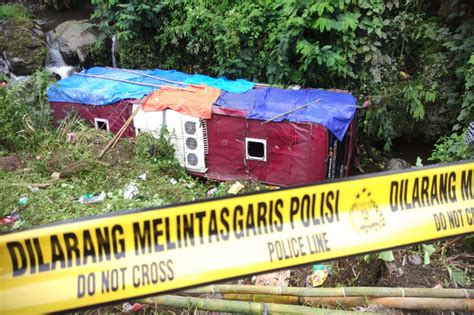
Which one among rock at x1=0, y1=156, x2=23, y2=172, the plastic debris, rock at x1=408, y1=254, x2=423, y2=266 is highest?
the plastic debris

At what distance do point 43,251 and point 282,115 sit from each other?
7021 mm

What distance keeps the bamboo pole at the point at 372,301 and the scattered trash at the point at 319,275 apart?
0.84 meters

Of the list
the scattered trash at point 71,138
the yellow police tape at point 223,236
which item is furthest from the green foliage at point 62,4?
the yellow police tape at point 223,236

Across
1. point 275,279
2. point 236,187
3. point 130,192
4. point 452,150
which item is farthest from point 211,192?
point 275,279

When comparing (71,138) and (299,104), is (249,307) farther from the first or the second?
(71,138)

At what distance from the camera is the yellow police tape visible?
2.00 meters

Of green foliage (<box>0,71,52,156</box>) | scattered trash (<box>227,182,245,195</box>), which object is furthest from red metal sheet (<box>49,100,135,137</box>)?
scattered trash (<box>227,182,245,195</box>)

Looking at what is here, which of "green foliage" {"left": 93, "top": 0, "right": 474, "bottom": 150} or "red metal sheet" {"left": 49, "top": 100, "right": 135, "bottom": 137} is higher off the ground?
"green foliage" {"left": 93, "top": 0, "right": 474, "bottom": 150}

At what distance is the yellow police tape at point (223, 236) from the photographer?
200 cm

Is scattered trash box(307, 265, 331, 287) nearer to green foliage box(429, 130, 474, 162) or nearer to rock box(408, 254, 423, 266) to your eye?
rock box(408, 254, 423, 266)

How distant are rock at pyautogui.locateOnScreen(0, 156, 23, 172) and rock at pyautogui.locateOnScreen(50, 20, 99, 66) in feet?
15.8

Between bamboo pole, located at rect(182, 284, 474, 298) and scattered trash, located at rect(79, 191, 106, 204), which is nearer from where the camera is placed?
bamboo pole, located at rect(182, 284, 474, 298)

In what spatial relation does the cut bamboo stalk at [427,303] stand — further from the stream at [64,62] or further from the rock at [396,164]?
the stream at [64,62]

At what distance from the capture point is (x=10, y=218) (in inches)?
288
